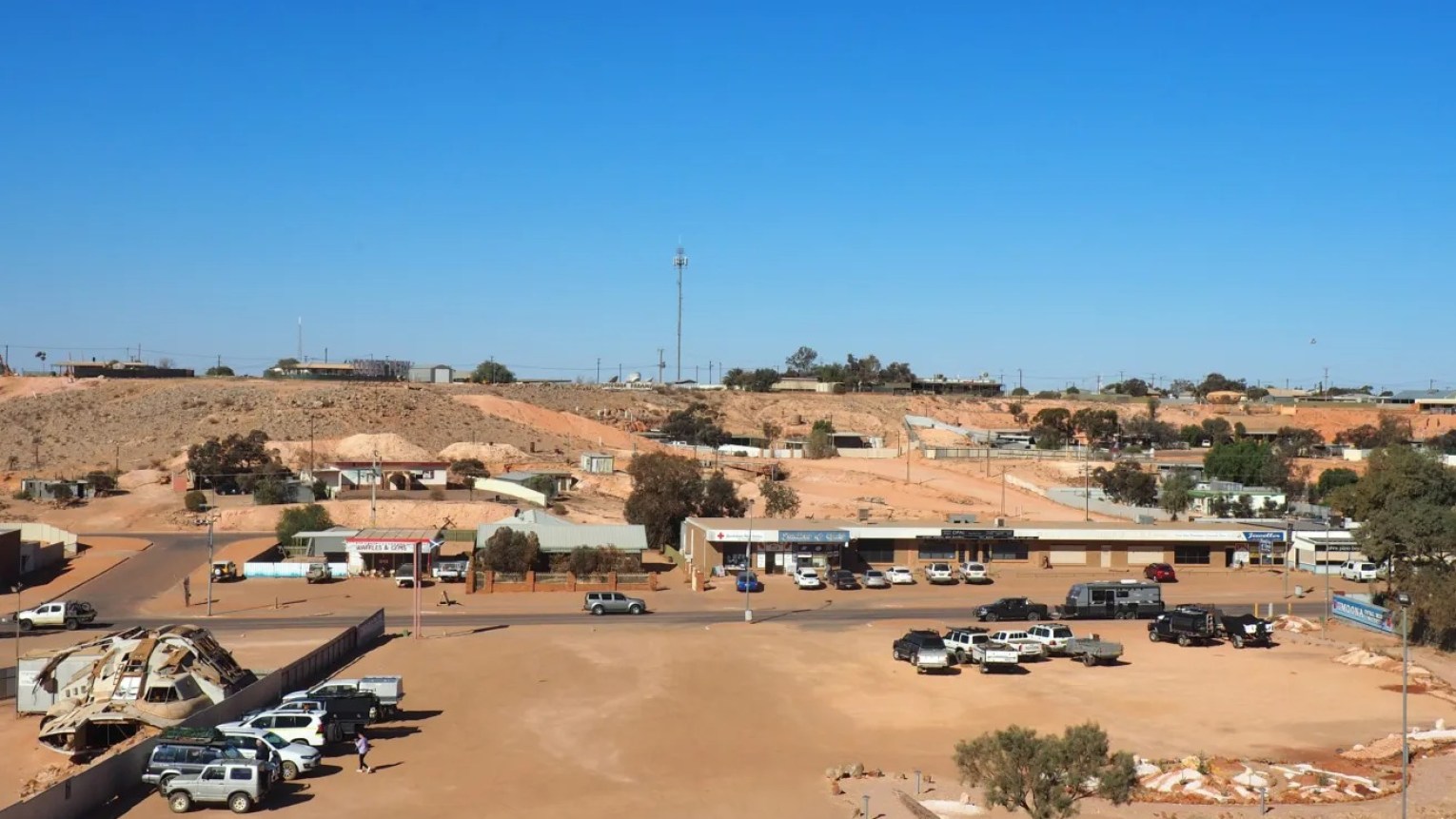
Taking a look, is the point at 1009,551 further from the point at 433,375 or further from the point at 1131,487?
the point at 433,375

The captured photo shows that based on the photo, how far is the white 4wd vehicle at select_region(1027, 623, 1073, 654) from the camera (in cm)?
4188

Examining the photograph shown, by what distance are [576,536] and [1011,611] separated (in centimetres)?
2203

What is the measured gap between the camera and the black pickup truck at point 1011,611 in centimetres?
4844

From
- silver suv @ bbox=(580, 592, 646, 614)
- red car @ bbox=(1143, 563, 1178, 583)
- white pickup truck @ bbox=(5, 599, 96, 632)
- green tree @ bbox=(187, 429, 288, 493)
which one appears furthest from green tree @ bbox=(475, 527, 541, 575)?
green tree @ bbox=(187, 429, 288, 493)

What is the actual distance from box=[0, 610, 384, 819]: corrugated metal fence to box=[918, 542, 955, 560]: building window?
33913 millimetres

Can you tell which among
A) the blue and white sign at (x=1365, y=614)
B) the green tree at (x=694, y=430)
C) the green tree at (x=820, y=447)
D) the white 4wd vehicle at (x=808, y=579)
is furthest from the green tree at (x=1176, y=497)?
the green tree at (x=694, y=430)

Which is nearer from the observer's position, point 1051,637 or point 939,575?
point 1051,637

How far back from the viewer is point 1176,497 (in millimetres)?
81125

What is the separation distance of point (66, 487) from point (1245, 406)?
168 m

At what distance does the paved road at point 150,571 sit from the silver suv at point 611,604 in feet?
58.6

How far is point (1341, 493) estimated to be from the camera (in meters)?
57.8

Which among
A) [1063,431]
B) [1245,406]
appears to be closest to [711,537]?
[1063,431]

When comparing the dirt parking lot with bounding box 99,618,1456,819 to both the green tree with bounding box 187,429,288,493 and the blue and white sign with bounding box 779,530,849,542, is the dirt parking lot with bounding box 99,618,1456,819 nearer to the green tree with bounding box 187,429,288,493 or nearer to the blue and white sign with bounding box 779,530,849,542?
the blue and white sign with bounding box 779,530,849,542

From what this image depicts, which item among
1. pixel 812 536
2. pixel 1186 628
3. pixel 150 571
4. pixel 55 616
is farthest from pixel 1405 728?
pixel 150 571
